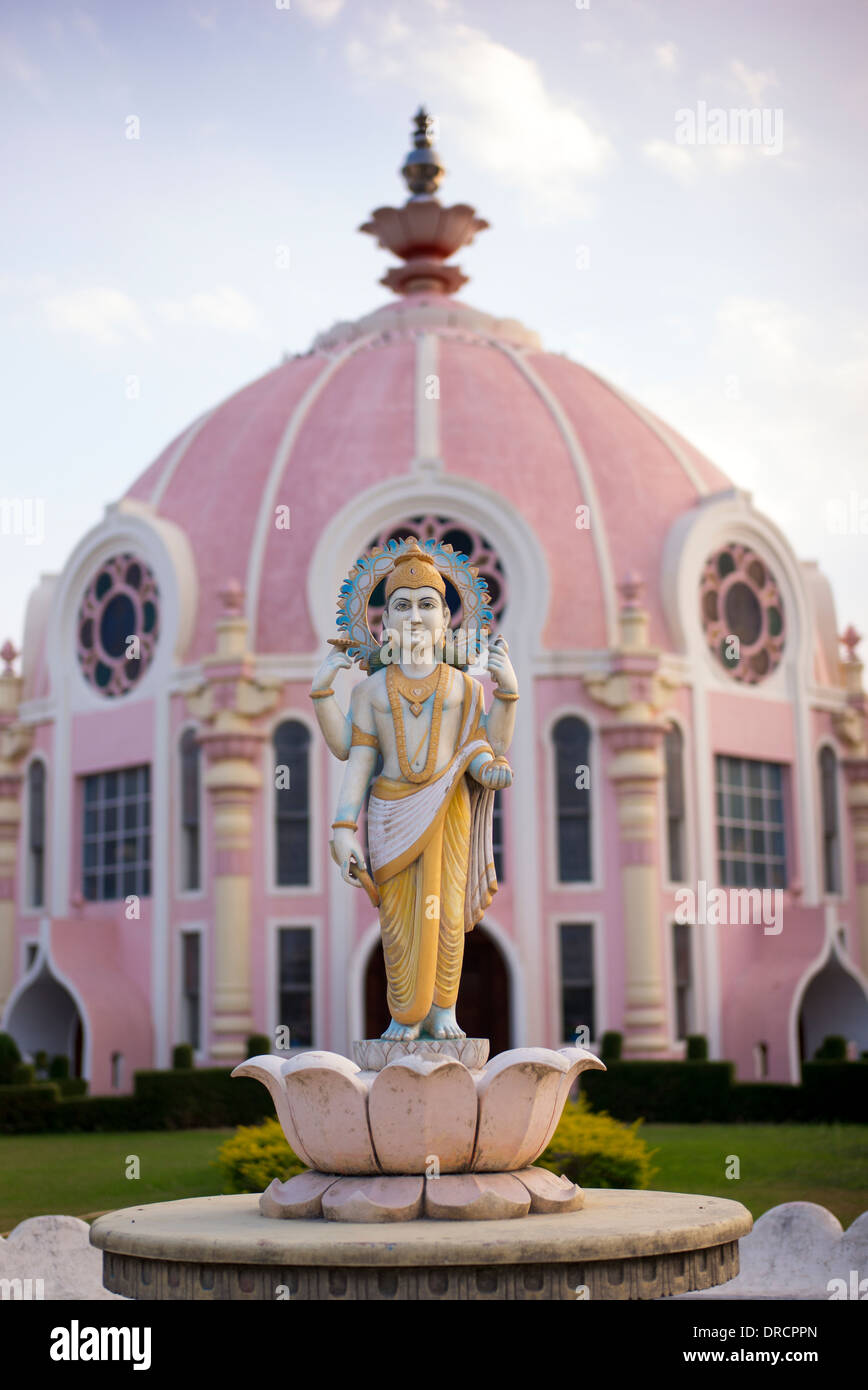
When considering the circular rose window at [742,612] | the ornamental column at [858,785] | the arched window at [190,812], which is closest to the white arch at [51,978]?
the arched window at [190,812]

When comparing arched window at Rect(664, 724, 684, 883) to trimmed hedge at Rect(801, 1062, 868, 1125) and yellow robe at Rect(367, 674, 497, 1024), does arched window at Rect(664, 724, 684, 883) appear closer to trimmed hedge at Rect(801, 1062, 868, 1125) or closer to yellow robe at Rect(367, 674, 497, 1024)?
trimmed hedge at Rect(801, 1062, 868, 1125)

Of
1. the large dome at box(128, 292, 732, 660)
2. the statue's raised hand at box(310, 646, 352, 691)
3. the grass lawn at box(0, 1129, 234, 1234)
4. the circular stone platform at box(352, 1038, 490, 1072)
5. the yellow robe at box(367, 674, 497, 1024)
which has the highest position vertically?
the large dome at box(128, 292, 732, 660)

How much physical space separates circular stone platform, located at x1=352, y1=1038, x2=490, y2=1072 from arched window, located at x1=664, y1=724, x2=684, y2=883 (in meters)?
18.3

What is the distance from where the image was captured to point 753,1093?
76.9 feet

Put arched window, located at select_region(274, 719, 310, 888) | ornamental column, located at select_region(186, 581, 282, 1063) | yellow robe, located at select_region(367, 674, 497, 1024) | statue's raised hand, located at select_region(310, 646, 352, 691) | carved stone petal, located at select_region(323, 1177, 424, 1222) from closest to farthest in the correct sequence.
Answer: carved stone petal, located at select_region(323, 1177, 424, 1222)
yellow robe, located at select_region(367, 674, 497, 1024)
statue's raised hand, located at select_region(310, 646, 352, 691)
ornamental column, located at select_region(186, 581, 282, 1063)
arched window, located at select_region(274, 719, 310, 888)

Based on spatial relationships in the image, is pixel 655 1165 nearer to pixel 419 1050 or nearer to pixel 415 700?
pixel 419 1050

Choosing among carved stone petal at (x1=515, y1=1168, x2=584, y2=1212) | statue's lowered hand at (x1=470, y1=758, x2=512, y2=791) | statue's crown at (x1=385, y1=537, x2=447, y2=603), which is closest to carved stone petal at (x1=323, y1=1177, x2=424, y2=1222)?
carved stone petal at (x1=515, y1=1168, x2=584, y2=1212)

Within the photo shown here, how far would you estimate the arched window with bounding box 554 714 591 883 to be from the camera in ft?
87.4

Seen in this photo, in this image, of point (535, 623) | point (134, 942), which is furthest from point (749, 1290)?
point (134, 942)

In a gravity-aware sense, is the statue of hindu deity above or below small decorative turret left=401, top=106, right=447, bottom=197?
below

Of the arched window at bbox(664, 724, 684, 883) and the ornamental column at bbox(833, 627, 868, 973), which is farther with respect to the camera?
the ornamental column at bbox(833, 627, 868, 973)

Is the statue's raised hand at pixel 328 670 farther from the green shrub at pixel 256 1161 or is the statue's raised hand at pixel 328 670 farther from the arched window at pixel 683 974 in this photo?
the arched window at pixel 683 974

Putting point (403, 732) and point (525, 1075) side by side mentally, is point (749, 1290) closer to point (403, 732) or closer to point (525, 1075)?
point (525, 1075)

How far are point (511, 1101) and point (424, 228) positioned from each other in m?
27.8
